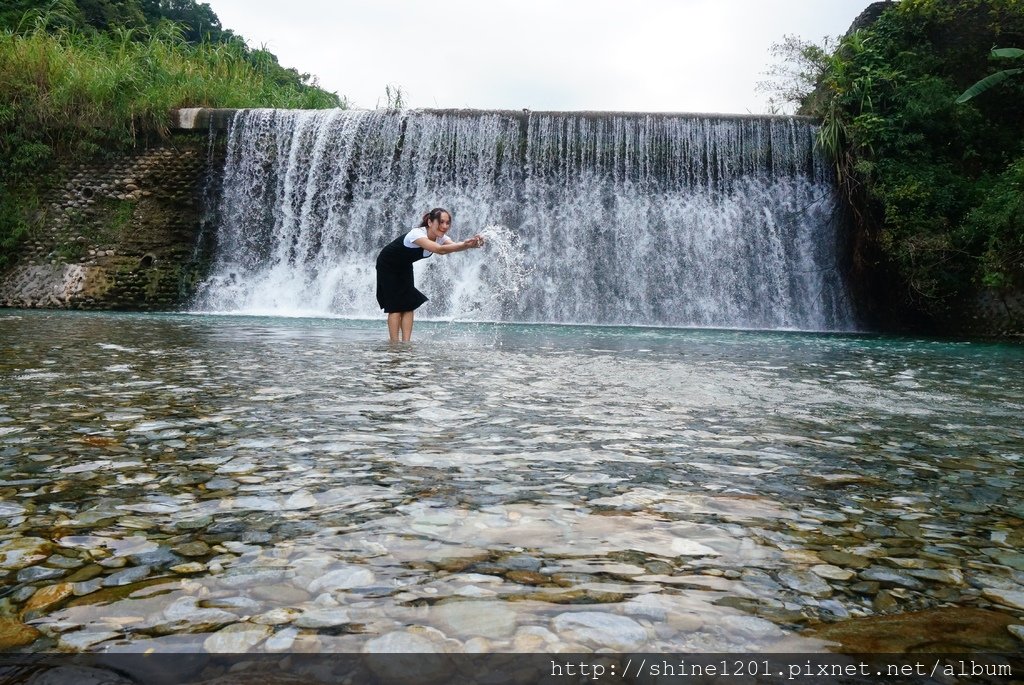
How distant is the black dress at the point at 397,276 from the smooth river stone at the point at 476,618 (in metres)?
6.42

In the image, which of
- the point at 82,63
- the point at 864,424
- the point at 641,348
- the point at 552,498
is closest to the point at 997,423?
the point at 864,424

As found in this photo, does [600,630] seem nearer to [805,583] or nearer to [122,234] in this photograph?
[805,583]

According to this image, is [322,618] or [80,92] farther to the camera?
[80,92]

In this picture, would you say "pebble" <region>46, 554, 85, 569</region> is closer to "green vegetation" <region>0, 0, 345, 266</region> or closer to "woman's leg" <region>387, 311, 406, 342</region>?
"woman's leg" <region>387, 311, 406, 342</region>

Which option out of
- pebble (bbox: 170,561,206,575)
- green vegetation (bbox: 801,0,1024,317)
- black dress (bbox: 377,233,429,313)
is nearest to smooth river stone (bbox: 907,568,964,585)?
pebble (bbox: 170,561,206,575)

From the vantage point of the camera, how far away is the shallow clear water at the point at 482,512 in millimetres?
1483

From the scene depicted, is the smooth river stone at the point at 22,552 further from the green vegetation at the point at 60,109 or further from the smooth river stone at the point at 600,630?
the green vegetation at the point at 60,109

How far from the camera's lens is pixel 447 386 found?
187 inches

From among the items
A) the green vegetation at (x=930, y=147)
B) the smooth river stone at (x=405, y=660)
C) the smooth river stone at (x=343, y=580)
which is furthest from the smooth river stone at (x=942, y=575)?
the green vegetation at (x=930, y=147)

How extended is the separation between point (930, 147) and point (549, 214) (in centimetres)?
749

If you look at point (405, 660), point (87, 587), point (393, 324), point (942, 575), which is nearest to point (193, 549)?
point (87, 587)

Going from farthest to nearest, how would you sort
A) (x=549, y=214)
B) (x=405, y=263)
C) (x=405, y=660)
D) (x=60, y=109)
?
(x=60, y=109)
(x=549, y=214)
(x=405, y=263)
(x=405, y=660)

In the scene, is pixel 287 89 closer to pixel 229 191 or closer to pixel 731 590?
pixel 229 191

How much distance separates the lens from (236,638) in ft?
4.48
